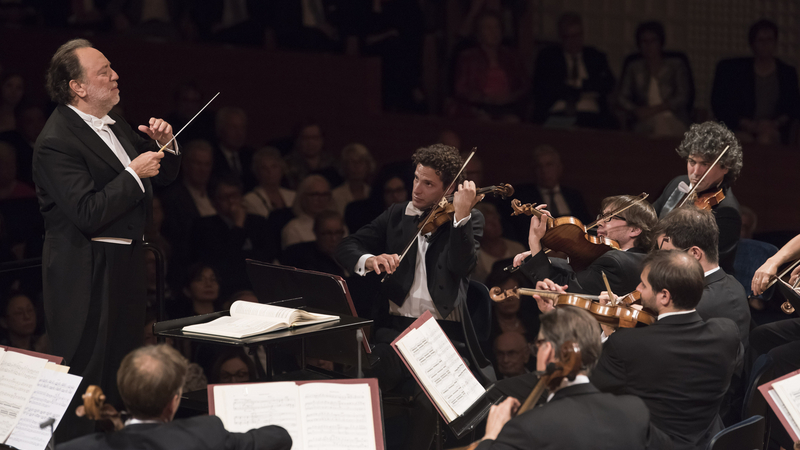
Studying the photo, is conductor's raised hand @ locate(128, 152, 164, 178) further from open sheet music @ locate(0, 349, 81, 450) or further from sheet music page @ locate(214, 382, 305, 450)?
sheet music page @ locate(214, 382, 305, 450)

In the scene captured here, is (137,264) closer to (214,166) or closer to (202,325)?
(202,325)

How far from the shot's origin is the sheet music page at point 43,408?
253 cm

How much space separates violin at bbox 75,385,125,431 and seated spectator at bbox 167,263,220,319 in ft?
7.92

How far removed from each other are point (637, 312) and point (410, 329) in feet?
2.33

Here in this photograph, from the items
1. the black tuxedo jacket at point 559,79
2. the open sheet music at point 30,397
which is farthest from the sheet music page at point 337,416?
the black tuxedo jacket at point 559,79

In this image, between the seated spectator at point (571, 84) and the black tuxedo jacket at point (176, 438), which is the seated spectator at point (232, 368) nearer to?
the black tuxedo jacket at point (176, 438)

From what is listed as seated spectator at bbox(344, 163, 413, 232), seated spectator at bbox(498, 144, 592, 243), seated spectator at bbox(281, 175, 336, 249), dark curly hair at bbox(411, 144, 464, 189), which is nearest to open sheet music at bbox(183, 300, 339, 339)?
dark curly hair at bbox(411, 144, 464, 189)

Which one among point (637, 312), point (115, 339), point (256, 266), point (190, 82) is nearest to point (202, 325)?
point (115, 339)

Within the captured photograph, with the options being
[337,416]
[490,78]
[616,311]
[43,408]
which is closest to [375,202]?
[490,78]

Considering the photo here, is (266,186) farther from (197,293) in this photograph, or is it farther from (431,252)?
(431,252)

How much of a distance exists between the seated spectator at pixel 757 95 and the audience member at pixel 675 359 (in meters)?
4.09

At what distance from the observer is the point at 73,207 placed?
284 cm

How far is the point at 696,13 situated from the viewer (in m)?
7.70

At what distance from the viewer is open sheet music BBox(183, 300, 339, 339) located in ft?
9.20
